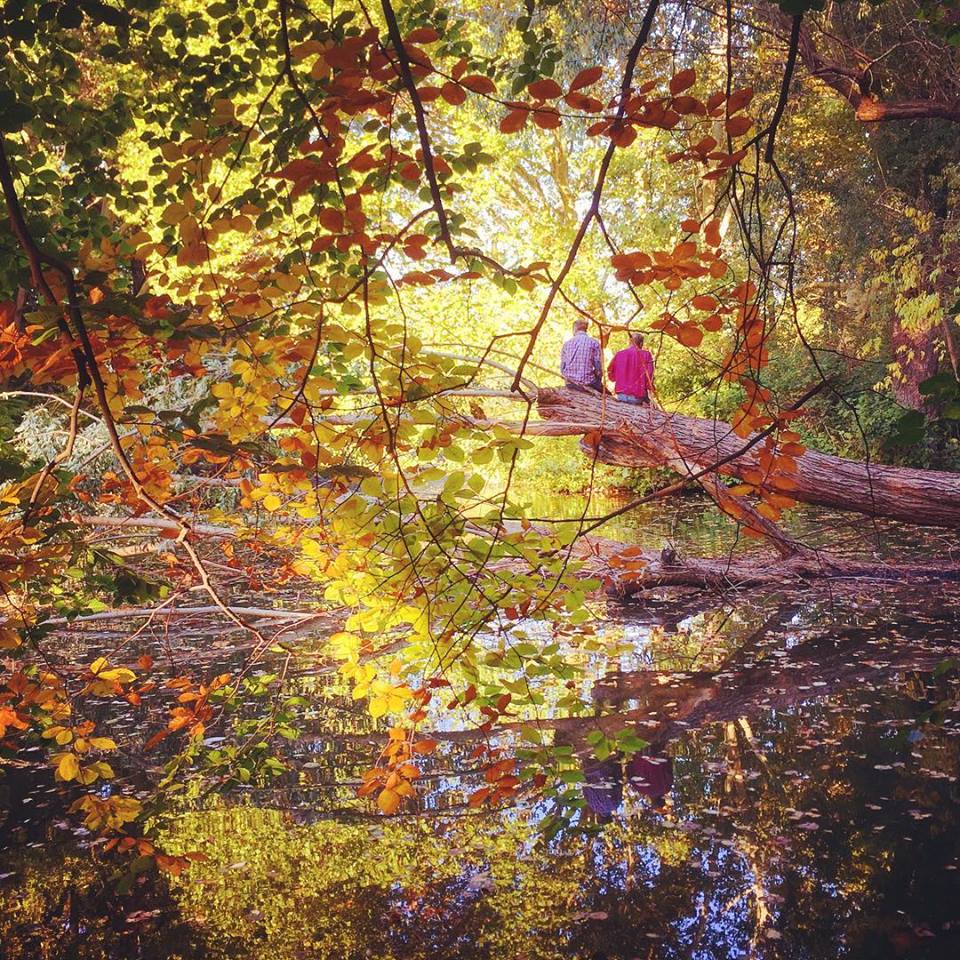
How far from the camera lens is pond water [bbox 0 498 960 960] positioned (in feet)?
11.6

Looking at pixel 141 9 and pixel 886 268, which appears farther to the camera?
pixel 886 268

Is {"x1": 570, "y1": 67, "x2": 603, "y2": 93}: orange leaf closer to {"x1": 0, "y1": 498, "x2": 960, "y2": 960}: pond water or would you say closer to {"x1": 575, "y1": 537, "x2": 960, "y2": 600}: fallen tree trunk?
{"x1": 0, "y1": 498, "x2": 960, "y2": 960}: pond water

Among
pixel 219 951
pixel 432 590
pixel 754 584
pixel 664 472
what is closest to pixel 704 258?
pixel 432 590

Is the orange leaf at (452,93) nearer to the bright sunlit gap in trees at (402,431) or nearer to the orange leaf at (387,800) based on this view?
the bright sunlit gap in trees at (402,431)

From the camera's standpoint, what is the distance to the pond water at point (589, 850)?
139 inches

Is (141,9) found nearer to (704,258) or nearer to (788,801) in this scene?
(704,258)

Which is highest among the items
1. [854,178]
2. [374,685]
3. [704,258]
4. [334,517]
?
[854,178]

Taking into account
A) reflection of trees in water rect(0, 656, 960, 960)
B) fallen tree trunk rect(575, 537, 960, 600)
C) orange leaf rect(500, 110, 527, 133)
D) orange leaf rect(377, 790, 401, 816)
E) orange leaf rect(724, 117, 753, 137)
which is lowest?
reflection of trees in water rect(0, 656, 960, 960)

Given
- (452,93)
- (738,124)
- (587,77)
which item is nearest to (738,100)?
(738,124)

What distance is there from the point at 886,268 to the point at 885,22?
449cm

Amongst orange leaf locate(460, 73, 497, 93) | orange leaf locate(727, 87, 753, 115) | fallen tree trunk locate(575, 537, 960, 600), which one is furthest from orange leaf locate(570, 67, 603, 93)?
fallen tree trunk locate(575, 537, 960, 600)

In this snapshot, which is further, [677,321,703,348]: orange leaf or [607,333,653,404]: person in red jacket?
[607,333,653,404]: person in red jacket

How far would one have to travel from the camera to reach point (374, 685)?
2938 mm

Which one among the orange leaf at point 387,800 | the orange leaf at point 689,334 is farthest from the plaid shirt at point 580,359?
the orange leaf at point 689,334
